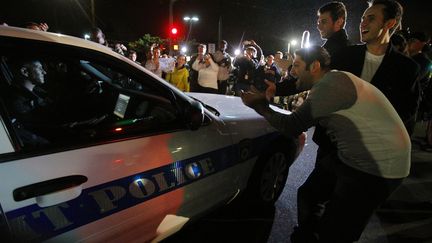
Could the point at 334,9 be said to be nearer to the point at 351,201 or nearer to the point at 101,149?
the point at 351,201

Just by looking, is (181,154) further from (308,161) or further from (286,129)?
(308,161)

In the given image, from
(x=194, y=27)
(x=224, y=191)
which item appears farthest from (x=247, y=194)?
(x=194, y=27)

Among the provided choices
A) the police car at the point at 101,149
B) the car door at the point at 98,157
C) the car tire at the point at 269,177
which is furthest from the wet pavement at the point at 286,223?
the car door at the point at 98,157

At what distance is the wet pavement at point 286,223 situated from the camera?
2668 mm

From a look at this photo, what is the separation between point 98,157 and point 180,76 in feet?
17.9

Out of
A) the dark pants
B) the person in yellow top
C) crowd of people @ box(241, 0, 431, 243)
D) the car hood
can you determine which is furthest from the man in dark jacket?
the person in yellow top

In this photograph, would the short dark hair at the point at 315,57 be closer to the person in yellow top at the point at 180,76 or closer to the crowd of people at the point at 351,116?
the crowd of people at the point at 351,116

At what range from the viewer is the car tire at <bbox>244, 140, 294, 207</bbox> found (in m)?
2.81

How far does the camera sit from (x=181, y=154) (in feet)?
6.41

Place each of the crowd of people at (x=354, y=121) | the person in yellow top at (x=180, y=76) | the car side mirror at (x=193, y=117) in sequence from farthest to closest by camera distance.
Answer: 1. the person in yellow top at (x=180, y=76)
2. the car side mirror at (x=193, y=117)
3. the crowd of people at (x=354, y=121)

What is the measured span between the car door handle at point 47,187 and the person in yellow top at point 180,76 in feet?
18.0

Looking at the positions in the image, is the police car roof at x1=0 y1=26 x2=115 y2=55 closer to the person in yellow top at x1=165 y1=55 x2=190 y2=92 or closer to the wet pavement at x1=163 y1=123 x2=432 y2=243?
the wet pavement at x1=163 y1=123 x2=432 y2=243

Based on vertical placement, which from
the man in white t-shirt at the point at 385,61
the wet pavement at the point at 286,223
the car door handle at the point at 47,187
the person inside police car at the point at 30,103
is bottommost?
the wet pavement at the point at 286,223

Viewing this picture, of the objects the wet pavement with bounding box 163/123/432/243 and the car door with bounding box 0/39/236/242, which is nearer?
the car door with bounding box 0/39/236/242
